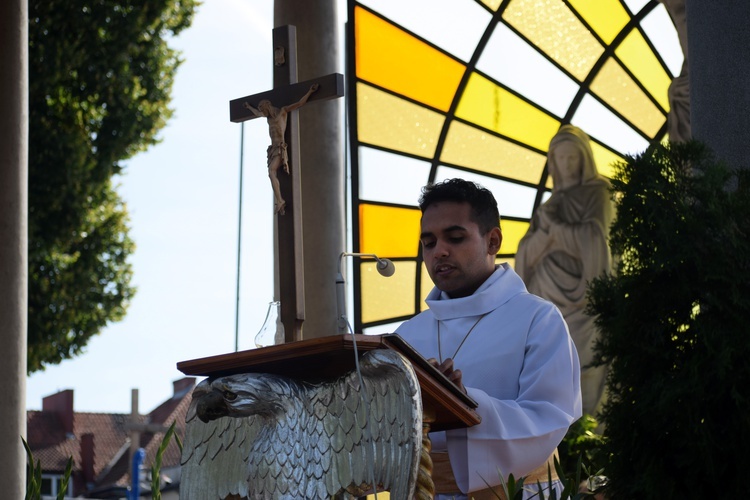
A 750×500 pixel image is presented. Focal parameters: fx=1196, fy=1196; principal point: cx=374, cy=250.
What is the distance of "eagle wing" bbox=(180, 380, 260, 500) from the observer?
315 cm

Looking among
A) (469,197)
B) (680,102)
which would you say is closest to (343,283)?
(469,197)

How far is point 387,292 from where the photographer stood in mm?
11406

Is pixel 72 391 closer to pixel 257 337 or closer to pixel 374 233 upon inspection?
pixel 374 233

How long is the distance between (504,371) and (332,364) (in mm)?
964

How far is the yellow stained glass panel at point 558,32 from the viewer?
11.0 metres

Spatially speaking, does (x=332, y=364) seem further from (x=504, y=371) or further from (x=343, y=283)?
(x=504, y=371)

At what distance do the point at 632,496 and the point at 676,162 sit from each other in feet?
2.92

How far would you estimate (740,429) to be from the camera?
112 inches

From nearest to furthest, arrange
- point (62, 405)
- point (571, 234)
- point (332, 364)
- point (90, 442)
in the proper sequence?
point (332, 364) < point (571, 234) < point (90, 442) < point (62, 405)

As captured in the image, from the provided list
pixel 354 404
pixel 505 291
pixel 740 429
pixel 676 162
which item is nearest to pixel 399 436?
pixel 354 404

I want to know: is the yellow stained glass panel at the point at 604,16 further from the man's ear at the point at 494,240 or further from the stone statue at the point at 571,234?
the man's ear at the point at 494,240

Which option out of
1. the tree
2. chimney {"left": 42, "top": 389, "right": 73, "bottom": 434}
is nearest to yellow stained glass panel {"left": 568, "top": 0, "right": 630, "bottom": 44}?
the tree

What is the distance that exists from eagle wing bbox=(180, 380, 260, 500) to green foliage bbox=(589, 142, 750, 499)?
3.12ft

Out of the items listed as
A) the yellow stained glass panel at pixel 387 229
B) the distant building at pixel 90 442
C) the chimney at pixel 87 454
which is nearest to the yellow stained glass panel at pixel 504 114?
the yellow stained glass panel at pixel 387 229
